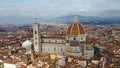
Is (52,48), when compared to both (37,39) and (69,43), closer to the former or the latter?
(37,39)

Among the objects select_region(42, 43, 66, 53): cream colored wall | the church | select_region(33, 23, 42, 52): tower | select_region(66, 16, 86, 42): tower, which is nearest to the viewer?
the church

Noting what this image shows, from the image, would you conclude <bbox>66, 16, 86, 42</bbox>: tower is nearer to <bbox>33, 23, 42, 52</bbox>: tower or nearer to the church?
the church

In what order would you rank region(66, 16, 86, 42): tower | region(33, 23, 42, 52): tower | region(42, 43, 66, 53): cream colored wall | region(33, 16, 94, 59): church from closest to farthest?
region(33, 16, 94, 59): church < region(66, 16, 86, 42): tower < region(42, 43, 66, 53): cream colored wall < region(33, 23, 42, 52): tower

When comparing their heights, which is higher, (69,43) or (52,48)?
(69,43)

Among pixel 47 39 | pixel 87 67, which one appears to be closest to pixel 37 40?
pixel 47 39

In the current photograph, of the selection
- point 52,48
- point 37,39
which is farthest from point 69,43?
point 37,39

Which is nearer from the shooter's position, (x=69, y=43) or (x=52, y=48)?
(x=69, y=43)

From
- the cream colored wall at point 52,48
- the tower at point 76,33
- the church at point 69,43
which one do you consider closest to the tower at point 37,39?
the church at point 69,43

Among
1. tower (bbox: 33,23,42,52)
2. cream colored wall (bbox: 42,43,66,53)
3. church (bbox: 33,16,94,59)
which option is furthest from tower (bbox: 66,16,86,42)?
tower (bbox: 33,23,42,52)

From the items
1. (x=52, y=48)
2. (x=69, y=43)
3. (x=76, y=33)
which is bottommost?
(x=52, y=48)
